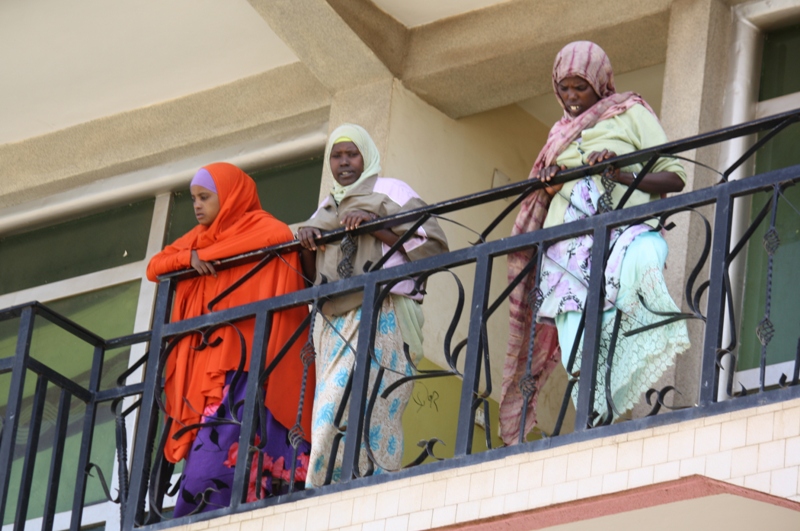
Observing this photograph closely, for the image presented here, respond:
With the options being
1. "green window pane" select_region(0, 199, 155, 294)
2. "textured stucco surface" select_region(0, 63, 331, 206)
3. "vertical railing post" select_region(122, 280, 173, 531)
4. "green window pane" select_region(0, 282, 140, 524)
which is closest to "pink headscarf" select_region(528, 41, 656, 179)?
"vertical railing post" select_region(122, 280, 173, 531)

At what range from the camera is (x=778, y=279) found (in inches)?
311

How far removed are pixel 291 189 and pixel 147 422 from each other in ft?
9.87

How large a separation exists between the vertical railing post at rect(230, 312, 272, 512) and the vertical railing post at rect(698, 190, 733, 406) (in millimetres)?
1966

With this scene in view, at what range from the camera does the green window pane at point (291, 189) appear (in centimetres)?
980

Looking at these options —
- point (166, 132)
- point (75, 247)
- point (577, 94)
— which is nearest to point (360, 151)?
point (577, 94)

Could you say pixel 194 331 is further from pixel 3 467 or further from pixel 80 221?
pixel 80 221

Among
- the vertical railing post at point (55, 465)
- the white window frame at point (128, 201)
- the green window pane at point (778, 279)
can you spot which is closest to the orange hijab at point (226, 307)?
the vertical railing post at point (55, 465)

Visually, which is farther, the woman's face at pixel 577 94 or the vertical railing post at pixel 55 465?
the vertical railing post at pixel 55 465

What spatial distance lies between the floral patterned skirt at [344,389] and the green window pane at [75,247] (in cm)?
382

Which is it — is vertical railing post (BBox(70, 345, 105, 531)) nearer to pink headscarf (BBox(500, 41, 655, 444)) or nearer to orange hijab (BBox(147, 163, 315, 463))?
orange hijab (BBox(147, 163, 315, 463))

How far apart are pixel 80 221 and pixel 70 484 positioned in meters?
1.82

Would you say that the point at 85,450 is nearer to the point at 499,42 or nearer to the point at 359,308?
the point at 359,308

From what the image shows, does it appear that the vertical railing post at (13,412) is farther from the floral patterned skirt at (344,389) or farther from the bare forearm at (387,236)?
the bare forearm at (387,236)

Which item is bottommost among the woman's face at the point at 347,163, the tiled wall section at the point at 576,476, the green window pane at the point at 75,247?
the tiled wall section at the point at 576,476
